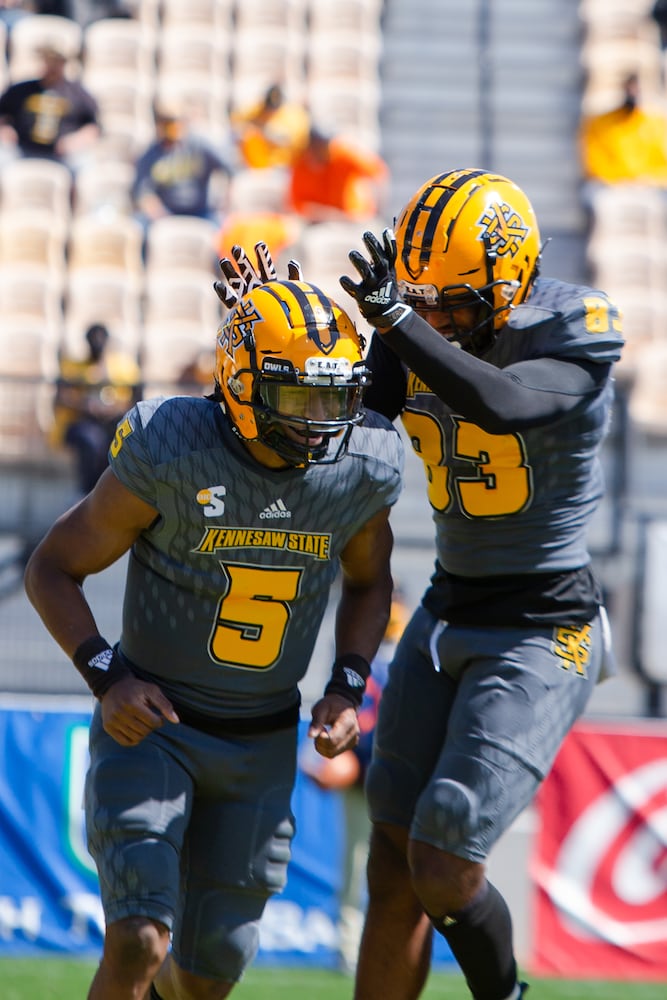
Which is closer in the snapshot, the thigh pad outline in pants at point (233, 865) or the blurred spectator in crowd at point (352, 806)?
the thigh pad outline in pants at point (233, 865)

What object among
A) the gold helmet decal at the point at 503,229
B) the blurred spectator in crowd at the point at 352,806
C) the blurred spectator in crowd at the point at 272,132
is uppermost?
the blurred spectator in crowd at the point at 272,132

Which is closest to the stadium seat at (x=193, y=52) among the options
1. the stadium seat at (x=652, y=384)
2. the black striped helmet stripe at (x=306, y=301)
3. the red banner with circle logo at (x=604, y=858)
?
the stadium seat at (x=652, y=384)

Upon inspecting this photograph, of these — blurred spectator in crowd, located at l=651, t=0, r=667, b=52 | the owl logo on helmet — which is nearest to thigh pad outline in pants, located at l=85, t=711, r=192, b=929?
the owl logo on helmet

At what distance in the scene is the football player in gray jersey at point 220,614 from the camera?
3.53 metres

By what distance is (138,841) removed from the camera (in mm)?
3545

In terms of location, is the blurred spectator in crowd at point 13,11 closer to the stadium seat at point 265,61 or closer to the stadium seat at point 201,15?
the stadium seat at point 201,15

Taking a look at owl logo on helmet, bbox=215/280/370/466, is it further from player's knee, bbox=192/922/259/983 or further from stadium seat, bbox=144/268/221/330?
stadium seat, bbox=144/268/221/330

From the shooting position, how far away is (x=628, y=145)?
1170 centimetres

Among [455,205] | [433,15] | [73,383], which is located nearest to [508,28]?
[433,15]

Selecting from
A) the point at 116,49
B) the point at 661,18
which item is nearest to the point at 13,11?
the point at 116,49

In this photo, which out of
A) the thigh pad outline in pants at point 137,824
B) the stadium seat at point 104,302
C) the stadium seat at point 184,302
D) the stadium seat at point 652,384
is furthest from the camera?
the stadium seat at point 184,302

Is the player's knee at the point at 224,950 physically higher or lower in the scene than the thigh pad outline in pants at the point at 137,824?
lower

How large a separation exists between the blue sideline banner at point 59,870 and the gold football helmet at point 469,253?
395 cm

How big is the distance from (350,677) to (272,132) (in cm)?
871
